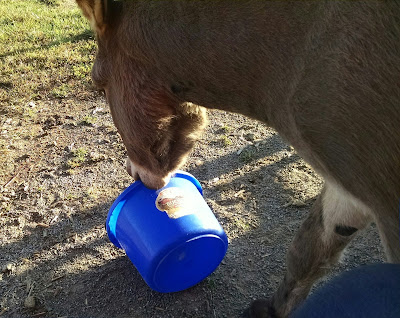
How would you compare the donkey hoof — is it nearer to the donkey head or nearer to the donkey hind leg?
the donkey hind leg

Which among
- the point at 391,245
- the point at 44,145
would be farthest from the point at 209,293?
the point at 44,145

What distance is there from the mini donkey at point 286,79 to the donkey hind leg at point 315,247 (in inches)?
0.5

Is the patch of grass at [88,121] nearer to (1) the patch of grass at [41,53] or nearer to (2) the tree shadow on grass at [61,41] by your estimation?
(1) the patch of grass at [41,53]

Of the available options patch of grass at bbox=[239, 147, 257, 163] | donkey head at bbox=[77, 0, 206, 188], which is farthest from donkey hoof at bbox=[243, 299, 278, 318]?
patch of grass at bbox=[239, 147, 257, 163]

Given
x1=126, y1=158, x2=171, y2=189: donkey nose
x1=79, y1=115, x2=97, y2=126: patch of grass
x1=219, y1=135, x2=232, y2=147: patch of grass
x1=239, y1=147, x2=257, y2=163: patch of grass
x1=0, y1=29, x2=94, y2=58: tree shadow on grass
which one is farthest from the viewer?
x1=0, y1=29, x2=94, y2=58: tree shadow on grass

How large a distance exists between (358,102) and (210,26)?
0.63 meters

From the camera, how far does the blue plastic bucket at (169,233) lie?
248 centimetres

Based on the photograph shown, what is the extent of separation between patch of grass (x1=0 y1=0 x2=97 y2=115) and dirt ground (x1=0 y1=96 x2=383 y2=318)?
33cm

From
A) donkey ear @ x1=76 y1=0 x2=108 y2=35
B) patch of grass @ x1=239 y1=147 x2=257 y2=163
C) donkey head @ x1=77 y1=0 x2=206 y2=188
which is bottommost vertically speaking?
patch of grass @ x1=239 y1=147 x2=257 y2=163

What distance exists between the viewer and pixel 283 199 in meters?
3.53

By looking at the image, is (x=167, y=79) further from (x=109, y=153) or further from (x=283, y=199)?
(x=109, y=153)

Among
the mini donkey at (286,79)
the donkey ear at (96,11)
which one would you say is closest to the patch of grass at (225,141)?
the mini donkey at (286,79)

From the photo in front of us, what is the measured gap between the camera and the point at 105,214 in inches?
136

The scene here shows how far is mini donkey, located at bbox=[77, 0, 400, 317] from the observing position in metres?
1.37
